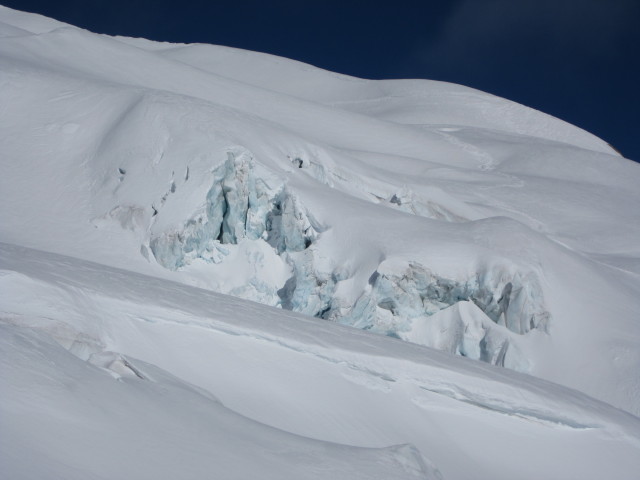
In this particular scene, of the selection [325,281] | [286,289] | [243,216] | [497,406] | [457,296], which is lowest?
[497,406]

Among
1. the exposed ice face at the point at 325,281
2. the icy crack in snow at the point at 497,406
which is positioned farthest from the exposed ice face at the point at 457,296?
the icy crack in snow at the point at 497,406

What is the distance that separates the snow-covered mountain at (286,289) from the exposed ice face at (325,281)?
42mm

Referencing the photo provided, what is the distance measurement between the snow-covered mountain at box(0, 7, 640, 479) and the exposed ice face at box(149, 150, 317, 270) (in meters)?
0.04

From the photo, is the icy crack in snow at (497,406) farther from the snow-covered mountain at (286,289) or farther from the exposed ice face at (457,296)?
the exposed ice face at (457,296)

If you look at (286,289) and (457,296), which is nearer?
(286,289)

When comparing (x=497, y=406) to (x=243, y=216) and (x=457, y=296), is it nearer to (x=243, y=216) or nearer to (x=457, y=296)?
(x=457, y=296)

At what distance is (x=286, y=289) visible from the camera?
541 inches

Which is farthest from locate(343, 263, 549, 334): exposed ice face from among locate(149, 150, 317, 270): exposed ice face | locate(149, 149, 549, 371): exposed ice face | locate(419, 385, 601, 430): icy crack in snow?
locate(419, 385, 601, 430): icy crack in snow

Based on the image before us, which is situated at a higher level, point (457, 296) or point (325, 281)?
point (457, 296)

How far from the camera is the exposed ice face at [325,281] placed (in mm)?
13430

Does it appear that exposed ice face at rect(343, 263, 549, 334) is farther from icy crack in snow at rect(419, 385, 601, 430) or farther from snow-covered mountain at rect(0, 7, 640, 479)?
icy crack in snow at rect(419, 385, 601, 430)

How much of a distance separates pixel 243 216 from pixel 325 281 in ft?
6.61

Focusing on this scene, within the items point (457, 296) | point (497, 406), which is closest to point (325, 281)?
point (457, 296)

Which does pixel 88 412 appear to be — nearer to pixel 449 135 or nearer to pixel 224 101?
pixel 224 101
